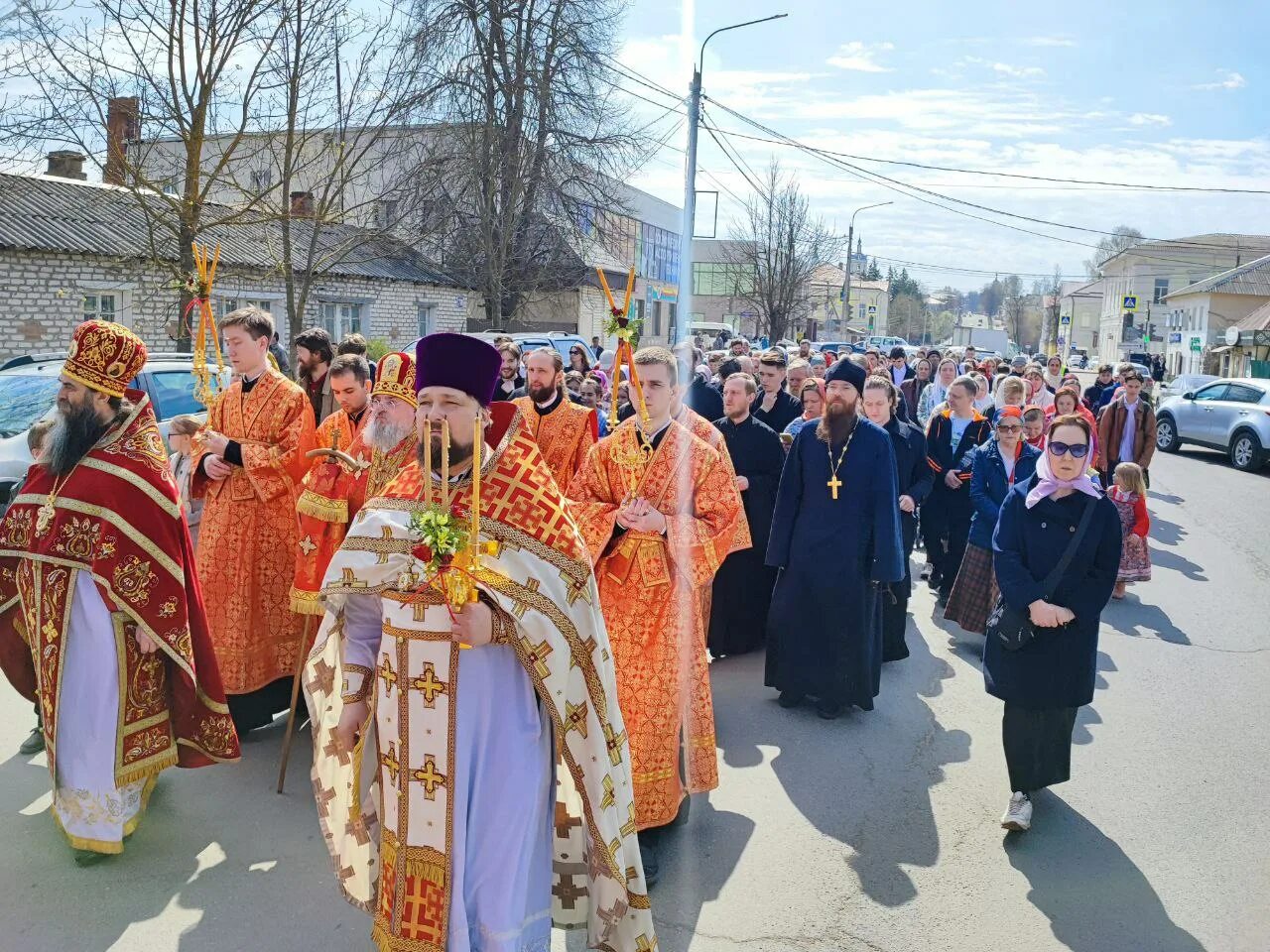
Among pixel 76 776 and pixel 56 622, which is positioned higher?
pixel 56 622

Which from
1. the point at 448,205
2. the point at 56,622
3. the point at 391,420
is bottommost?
the point at 56,622

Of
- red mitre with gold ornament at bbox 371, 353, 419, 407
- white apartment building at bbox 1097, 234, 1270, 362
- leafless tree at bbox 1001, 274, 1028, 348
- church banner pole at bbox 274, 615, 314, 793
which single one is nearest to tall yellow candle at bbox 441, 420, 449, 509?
red mitre with gold ornament at bbox 371, 353, 419, 407

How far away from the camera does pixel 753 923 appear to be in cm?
405

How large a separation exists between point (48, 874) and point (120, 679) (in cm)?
79

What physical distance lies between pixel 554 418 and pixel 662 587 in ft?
6.78

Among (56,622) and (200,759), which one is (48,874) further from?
(56,622)

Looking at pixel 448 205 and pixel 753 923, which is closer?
pixel 753 923

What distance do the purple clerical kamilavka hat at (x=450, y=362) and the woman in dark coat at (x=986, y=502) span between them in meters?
5.13

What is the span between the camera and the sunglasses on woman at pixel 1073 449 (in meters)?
4.68

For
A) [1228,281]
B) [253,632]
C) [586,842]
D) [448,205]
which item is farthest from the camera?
[1228,281]

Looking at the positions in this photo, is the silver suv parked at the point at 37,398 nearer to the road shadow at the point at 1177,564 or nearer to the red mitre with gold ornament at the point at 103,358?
the red mitre with gold ornament at the point at 103,358

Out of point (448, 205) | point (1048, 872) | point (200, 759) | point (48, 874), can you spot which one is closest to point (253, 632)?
point (200, 759)

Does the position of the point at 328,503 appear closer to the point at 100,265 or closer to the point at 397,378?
the point at 397,378

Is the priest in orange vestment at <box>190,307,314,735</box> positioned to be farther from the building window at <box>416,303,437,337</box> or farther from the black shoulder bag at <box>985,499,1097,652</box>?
the building window at <box>416,303,437,337</box>
